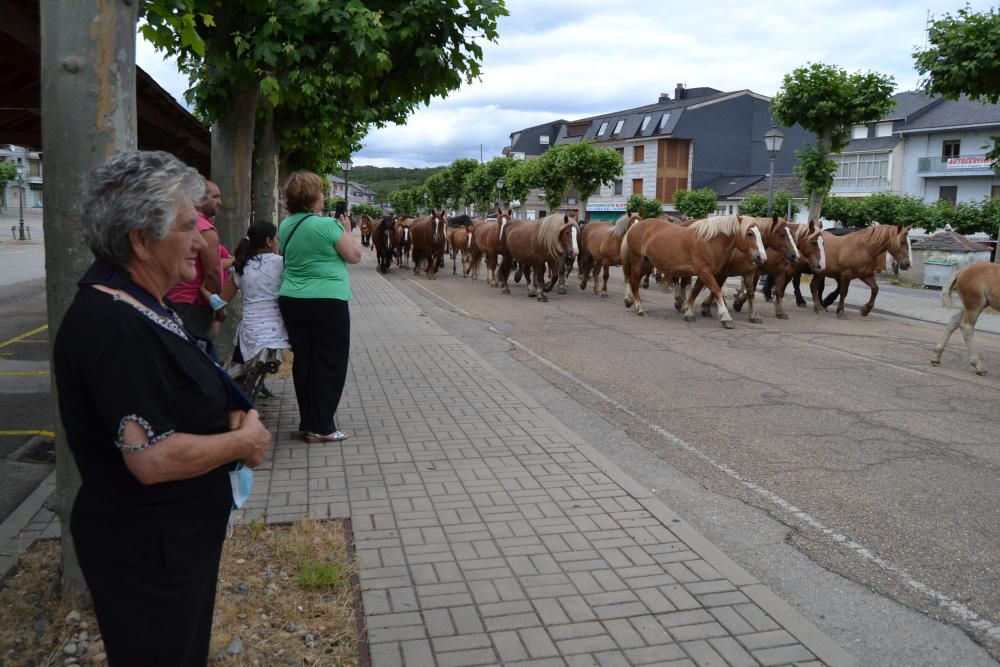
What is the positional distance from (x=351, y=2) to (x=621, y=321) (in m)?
8.62

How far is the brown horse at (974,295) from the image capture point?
1009 centimetres

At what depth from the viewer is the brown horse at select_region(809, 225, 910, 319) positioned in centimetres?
1553

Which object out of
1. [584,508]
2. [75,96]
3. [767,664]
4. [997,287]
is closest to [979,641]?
[767,664]

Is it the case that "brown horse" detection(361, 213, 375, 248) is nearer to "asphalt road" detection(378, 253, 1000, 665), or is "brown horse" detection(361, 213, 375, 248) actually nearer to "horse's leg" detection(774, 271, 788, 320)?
"horse's leg" detection(774, 271, 788, 320)

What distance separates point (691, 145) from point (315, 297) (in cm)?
6345

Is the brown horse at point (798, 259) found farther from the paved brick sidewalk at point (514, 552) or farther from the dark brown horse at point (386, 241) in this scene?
the dark brown horse at point (386, 241)

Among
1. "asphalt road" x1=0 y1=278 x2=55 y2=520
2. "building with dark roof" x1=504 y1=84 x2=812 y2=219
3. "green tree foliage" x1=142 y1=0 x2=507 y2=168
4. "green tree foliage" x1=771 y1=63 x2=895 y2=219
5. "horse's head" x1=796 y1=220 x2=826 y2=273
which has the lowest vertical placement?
"asphalt road" x1=0 y1=278 x2=55 y2=520

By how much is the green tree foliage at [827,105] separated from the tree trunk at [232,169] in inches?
Answer: 807

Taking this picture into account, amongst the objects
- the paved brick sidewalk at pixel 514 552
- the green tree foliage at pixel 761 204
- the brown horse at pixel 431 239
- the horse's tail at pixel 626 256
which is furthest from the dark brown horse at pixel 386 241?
the green tree foliage at pixel 761 204

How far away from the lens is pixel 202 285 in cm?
578

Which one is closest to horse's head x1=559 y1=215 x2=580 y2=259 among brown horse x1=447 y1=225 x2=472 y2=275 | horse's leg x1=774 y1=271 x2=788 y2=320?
horse's leg x1=774 y1=271 x2=788 y2=320

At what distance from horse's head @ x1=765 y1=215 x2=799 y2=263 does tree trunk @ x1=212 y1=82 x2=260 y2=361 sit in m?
10.1

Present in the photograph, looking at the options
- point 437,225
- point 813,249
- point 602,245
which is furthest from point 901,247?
point 437,225

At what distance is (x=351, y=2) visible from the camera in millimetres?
7410
